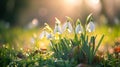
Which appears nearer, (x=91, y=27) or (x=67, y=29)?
(x=91, y=27)

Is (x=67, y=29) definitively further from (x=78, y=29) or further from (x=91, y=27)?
(x=91, y=27)

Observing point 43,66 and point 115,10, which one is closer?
point 43,66

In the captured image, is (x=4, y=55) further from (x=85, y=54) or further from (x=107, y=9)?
(x=107, y=9)

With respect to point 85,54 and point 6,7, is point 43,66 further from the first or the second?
point 6,7

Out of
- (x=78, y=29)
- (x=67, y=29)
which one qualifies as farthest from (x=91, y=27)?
(x=67, y=29)

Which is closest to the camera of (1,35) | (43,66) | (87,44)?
(43,66)

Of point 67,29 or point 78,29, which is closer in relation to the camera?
point 78,29

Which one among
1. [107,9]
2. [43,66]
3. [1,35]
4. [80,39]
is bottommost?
[43,66]

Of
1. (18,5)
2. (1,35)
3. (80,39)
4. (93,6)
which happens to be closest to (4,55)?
(80,39)

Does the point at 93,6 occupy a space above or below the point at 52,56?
above

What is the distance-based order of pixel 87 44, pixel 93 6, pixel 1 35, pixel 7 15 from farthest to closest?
pixel 7 15, pixel 93 6, pixel 1 35, pixel 87 44
